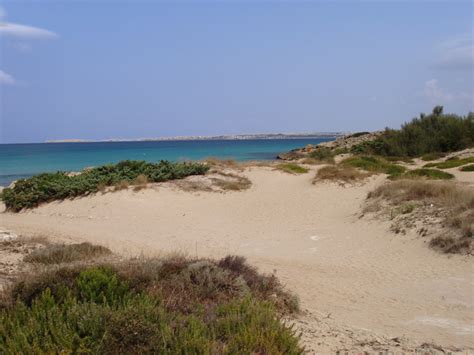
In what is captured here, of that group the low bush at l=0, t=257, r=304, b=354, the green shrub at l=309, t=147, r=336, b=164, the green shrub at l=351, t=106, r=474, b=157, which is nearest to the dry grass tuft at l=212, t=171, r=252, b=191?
the green shrub at l=309, t=147, r=336, b=164

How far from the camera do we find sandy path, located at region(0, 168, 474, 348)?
7.69 m

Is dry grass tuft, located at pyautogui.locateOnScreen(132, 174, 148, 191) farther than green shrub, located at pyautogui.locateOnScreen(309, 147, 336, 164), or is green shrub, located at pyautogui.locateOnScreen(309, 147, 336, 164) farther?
green shrub, located at pyautogui.locateOnScreen(309, 147, 336, 164)

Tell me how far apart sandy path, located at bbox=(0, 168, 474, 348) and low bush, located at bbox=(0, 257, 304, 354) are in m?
2.17

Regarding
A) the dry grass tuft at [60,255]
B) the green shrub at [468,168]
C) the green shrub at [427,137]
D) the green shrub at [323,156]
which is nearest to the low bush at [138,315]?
the dry grass tuft at [60,255]

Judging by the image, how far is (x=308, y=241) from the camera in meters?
13.8

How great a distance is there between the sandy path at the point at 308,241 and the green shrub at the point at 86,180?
82 centimetres

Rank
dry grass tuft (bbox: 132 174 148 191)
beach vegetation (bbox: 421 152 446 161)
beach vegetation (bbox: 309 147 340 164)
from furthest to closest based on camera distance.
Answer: beach vegetation (bbox: 309 147 340 164)
beach vegetation (bbox: 421 152 446 161)
dry grass tuft (bbox: 132 174 148 191)

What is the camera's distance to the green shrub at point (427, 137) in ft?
115

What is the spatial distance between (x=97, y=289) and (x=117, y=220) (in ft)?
38.4

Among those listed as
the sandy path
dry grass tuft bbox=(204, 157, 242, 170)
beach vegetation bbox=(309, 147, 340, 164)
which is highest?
dry grass tuft bbox=(204, 157, 242, 170)

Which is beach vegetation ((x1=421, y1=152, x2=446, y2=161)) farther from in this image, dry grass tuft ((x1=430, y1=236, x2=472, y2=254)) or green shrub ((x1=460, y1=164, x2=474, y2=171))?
dry grass tuft ((x1=430, y1=236, x2=472, y2=254))

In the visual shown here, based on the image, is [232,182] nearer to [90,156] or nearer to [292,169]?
[292,169]

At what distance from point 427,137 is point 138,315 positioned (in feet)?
117

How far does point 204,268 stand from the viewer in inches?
273
